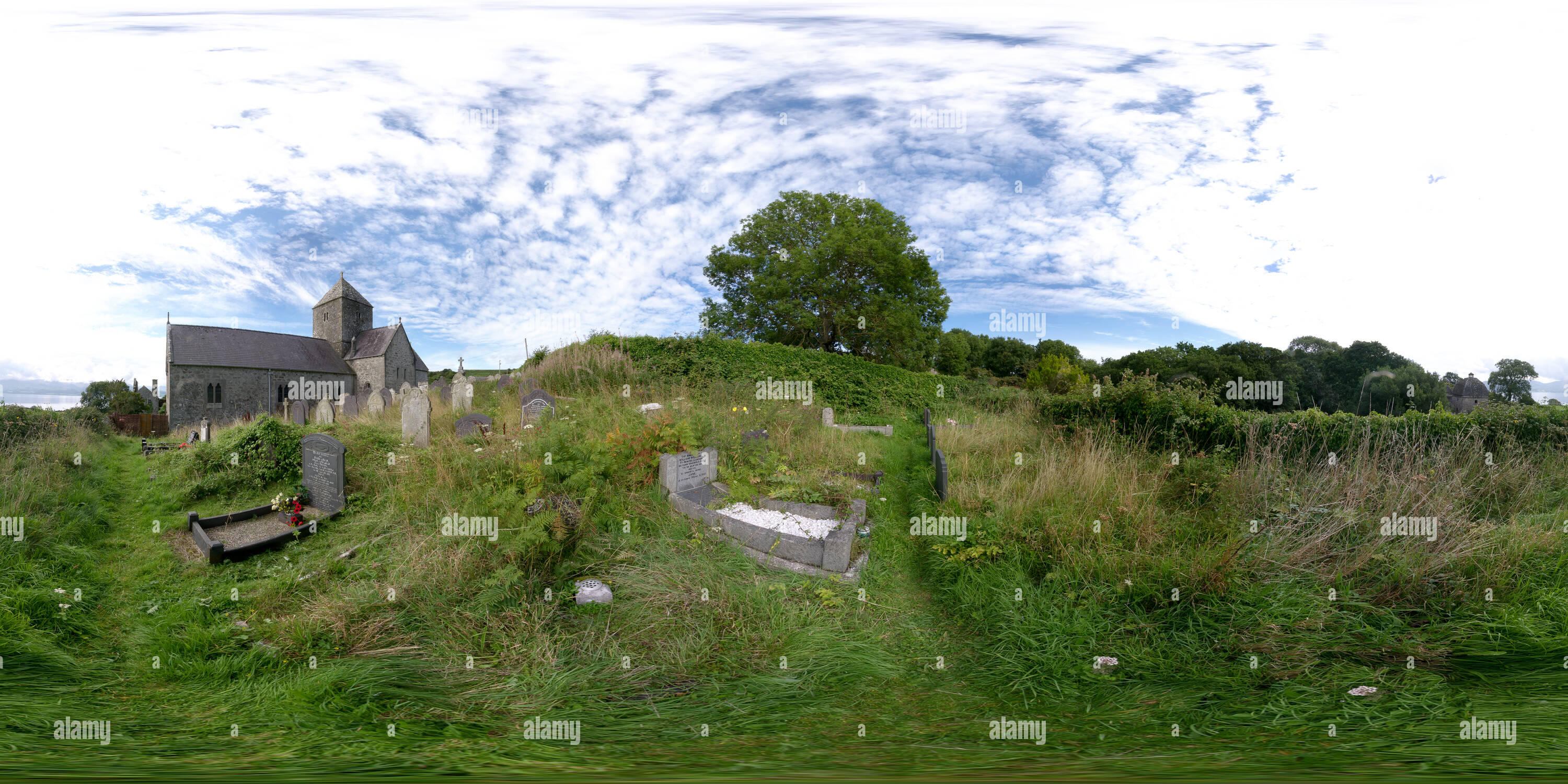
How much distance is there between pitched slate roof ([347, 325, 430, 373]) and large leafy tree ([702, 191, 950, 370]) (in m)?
31.3

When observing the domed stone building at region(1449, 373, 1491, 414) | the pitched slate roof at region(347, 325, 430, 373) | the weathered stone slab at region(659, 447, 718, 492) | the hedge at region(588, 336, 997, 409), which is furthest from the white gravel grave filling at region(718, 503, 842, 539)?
the pitched slate roof at region(347, 325, 430, 373)

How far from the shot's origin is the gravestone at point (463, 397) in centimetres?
1182

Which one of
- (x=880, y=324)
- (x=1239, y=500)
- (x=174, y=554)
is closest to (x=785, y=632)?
(x=1239, y=500)

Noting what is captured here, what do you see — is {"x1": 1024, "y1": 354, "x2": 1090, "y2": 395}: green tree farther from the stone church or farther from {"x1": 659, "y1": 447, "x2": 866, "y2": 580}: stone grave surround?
the stone church

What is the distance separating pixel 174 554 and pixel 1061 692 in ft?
31.1

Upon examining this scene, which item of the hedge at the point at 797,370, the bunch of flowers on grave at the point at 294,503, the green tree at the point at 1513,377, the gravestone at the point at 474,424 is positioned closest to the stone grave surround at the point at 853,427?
the hedge at the point at 797,370

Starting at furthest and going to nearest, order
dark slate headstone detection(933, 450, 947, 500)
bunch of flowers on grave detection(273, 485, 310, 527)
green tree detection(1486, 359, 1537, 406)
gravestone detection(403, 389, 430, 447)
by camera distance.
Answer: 1. green tree detection(1486, 359, 1537, 406)
2. gravestone detection(403, 389, 430, 447)
3. bunch of flowers on grave detection(273, 485, 310, 527)
4. dark slate headstone detection(933, 450, 947, 500)

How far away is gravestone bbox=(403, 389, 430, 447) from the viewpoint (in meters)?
9.34

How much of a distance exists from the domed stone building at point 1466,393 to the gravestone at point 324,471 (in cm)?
3814

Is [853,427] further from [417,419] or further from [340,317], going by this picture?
[340,317]

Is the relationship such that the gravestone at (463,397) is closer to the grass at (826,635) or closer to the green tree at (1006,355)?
the grass at (826,635)

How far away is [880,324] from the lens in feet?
85.7

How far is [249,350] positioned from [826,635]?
51.5 m

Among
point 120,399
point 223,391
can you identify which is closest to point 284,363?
point 223,391
